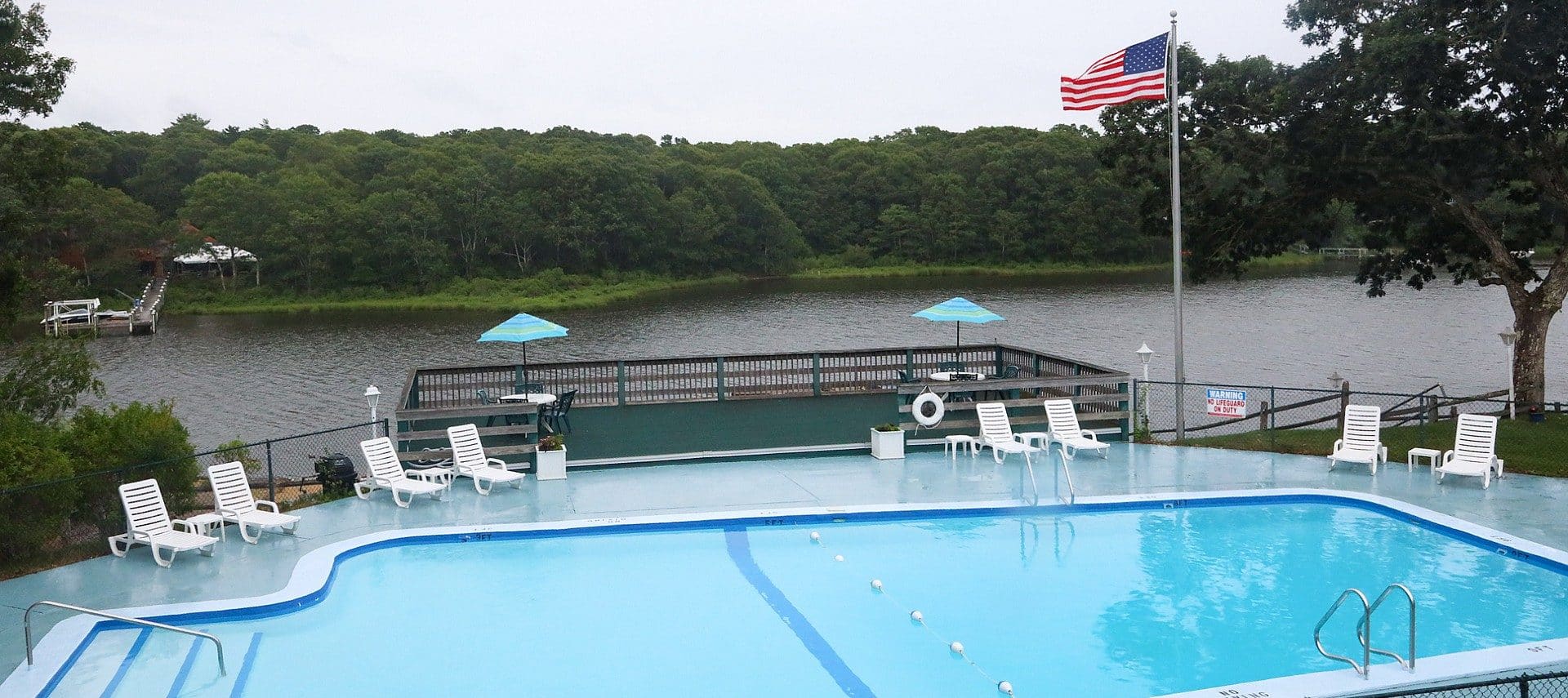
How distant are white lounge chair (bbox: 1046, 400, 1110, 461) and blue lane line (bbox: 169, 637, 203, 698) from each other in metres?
9.88

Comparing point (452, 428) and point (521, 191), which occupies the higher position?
point (521, 191)

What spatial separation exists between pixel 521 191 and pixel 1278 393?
50.2 m

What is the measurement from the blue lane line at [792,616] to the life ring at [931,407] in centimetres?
382

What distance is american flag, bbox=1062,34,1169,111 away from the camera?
1761 centimetres

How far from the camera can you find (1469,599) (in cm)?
971

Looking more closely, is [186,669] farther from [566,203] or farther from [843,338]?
[566,203]

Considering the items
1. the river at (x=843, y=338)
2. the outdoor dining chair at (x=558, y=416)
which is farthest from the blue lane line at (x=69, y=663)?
the river at (x=843, y=338)

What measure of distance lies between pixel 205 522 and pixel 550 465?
4.03 meters

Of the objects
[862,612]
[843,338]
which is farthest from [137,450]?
[843,338]

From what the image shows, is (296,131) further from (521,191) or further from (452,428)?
(452,428)

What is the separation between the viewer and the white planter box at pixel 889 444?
15234 millimetres

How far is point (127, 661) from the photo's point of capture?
8492mm

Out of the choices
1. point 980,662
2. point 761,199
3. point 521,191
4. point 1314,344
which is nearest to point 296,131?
point 521,191

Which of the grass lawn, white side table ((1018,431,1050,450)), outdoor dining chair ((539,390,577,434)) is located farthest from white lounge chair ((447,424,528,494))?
the grass lawn
